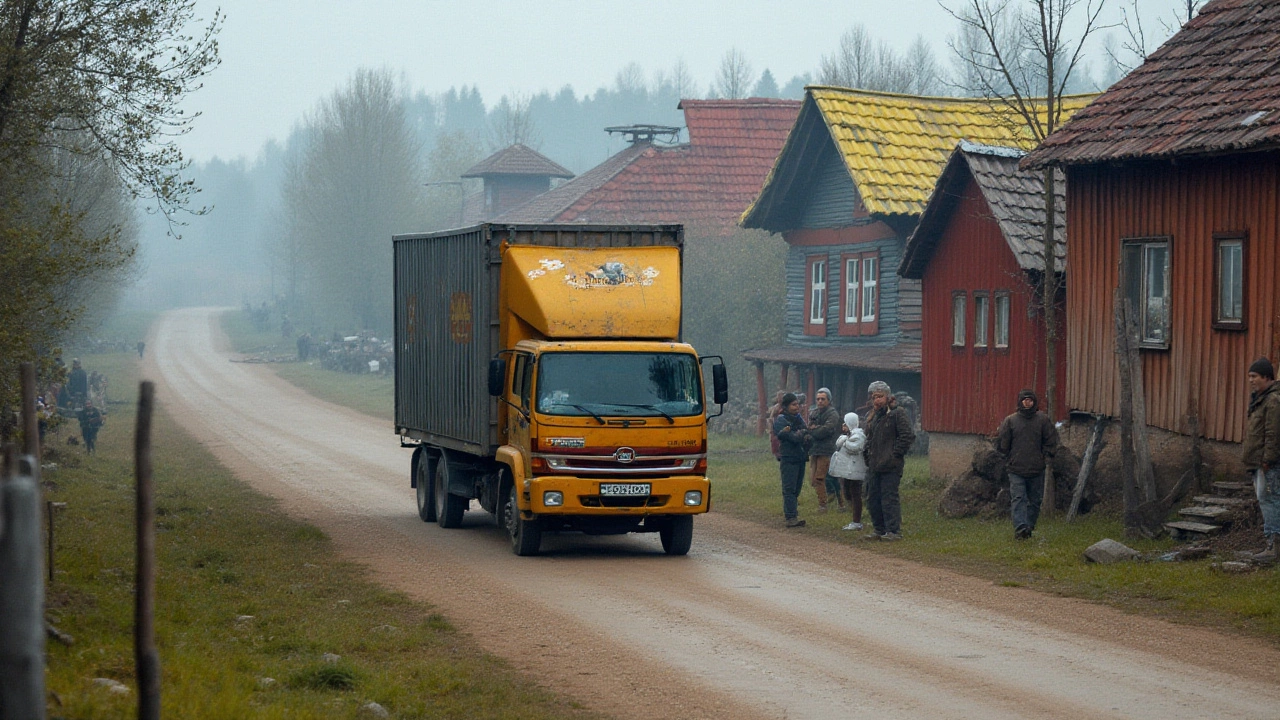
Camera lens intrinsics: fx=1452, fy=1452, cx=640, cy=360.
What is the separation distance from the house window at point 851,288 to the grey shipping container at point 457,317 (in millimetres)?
14487

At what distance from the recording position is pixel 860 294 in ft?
106

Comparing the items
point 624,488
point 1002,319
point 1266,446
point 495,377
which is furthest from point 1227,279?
point 495,377

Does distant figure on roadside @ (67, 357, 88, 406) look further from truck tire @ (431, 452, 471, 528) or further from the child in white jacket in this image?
the child in white jacket

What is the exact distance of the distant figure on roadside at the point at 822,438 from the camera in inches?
766

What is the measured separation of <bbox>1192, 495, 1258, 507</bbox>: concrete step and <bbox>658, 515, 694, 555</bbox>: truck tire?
5578mm

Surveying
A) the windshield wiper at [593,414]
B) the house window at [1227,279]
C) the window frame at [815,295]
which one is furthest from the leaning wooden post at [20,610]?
the window frame at [815,295]

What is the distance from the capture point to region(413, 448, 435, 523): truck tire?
19.5 meters

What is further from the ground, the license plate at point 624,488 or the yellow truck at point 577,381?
the yellow truck at point 577,381

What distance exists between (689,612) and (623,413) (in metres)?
3.58

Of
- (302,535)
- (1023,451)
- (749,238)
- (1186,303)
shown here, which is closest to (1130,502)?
(1023,451)

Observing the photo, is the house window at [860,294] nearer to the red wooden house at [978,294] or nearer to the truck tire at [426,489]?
the red wooden house at [978,294]

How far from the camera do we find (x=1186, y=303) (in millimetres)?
17281

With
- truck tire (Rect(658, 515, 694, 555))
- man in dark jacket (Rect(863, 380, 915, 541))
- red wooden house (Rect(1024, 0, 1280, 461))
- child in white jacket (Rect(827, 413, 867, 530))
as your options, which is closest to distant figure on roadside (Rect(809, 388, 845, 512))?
child in white jacket (Rect(827, 413, 867, 530))

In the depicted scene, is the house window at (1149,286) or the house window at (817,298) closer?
the house window at (1149,286)
